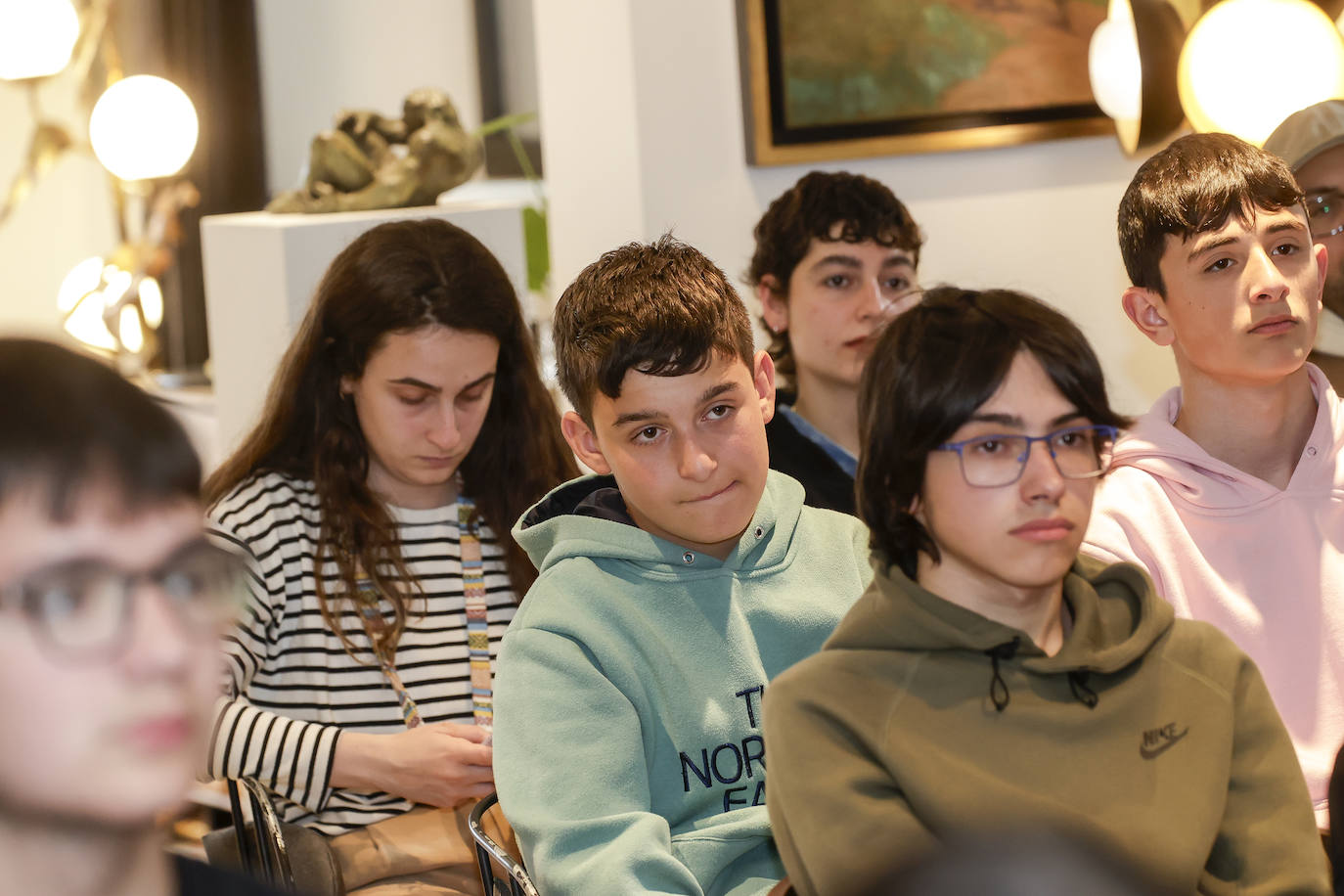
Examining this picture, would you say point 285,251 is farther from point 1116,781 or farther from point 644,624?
point 1116,781

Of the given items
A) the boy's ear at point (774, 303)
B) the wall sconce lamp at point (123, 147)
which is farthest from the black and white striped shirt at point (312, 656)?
the wall sconce lamp at point (123, 147)

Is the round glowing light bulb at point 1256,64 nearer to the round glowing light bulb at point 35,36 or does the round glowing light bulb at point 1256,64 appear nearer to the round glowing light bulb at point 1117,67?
the round glowing light bulb at point 1117,67

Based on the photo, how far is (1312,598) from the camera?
1664mm

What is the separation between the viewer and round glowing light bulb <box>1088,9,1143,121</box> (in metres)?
2.73

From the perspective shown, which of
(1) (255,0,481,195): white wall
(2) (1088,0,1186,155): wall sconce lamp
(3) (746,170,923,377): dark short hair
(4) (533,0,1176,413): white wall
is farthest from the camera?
(1) (255,0,481,195): white wall

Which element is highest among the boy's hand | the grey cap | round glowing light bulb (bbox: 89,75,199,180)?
round glowing light bulb (bbox: 89,75,199,180)

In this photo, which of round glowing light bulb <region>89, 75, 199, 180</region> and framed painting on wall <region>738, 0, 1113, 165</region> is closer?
framed painting on wall <region>738, 0, 1113, 165</region>

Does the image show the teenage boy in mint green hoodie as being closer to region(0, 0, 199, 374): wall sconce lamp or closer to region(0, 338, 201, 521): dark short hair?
region(0, 338, 201, 521): dark short hair

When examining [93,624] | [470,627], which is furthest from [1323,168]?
[93,624]

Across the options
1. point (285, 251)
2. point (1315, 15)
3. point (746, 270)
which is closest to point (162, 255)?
point (285, 251)

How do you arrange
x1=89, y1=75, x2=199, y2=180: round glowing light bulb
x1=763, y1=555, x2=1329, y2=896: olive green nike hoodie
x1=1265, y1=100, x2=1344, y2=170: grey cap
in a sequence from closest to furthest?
x1=763, y1=555, x2=1329, y2=896: olive green nike hoodie < x1=1265, y1=100, x2=1344, y2=170: grey cap < x1=89, y1=75, x2=199, y2=180: round glowing light bulb

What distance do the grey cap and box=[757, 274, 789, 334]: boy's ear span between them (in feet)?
2.71

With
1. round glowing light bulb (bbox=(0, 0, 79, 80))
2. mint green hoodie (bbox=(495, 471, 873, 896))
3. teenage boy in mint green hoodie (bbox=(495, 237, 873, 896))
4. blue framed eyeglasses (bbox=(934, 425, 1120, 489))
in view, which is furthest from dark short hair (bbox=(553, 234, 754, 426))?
round glowing light bulb (bbox=(0, 0, 79, 80))

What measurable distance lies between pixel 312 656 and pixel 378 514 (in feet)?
0.72
